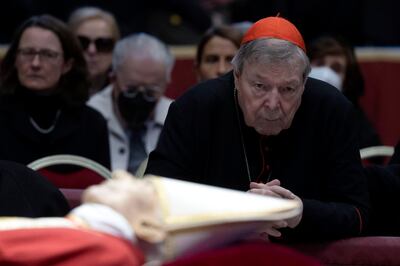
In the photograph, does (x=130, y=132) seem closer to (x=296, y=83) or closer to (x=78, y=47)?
(x=78, y=47)

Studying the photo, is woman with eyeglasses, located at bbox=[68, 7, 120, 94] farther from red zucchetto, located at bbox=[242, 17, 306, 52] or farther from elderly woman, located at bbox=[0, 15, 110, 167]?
red zucchetto, located at bbox=[242, 17, 306, 52]

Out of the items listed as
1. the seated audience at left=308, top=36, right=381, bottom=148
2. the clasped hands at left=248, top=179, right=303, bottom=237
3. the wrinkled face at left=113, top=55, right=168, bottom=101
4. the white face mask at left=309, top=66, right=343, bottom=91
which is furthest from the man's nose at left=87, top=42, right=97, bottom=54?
the clasped hands at left=248, top=179, right=303, bottom=237

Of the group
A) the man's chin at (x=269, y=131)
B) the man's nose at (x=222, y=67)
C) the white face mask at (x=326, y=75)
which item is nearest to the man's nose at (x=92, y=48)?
the man's nose at (x=222, y=67)

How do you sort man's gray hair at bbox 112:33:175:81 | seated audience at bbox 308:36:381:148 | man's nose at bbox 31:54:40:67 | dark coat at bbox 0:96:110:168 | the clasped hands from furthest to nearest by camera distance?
seated audience at bbox 308:36:381:148, man's gray hair at bbox 112:33:175:81, man's nose at bbox 31:54:40:67, dark coat at bbox 0:96:110:168, the clasped hands

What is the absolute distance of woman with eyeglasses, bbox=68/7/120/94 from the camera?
733 centimetres

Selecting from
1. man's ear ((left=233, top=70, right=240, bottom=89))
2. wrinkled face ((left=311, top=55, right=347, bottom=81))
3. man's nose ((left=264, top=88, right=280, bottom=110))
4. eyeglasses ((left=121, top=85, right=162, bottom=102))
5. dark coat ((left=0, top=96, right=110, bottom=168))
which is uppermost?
man's ear ((left=233, top=70, right=240, bottom=89))

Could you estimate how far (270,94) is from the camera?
420cm

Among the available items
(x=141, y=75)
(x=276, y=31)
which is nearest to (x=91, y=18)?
(x=141, y=75)

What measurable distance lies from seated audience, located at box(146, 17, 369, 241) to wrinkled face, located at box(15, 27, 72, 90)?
1.78 metres

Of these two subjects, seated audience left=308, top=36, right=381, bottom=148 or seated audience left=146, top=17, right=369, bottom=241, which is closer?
seated audience left=146, top=17, right=369, bottom=241

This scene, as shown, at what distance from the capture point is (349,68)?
23.3 feet

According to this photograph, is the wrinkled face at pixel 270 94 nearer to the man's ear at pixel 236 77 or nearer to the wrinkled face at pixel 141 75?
the man's ear at pixel 236 77

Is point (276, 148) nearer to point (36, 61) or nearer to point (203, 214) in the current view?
point (203, 214)

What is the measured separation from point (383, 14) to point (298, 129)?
A: 4.00 meters
